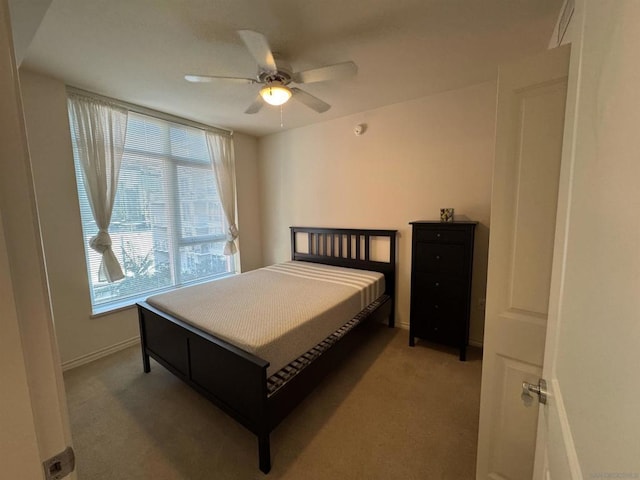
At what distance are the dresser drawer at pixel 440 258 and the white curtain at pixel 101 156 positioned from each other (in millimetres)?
3140

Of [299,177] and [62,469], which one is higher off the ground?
[299,177]

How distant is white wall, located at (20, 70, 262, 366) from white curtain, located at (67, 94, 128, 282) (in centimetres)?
10

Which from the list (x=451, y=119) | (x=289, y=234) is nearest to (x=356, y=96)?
(x=451, y=119)

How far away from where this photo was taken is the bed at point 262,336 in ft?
5.08

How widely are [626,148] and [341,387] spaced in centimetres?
226

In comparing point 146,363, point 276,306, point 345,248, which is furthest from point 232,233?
point 276,306

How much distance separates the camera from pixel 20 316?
450 millimetres

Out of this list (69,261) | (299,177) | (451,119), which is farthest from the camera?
(299,177)

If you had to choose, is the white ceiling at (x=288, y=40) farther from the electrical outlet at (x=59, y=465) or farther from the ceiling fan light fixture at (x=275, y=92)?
the electrical outlet at (x=59, y=465)

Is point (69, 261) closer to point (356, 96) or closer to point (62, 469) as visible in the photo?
point (62, 469)

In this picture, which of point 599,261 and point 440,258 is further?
point 440,258

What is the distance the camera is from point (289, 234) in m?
4.22

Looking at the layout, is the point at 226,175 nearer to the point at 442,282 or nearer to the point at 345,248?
the point at 345,248

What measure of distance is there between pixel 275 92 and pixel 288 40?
13.7 inches
